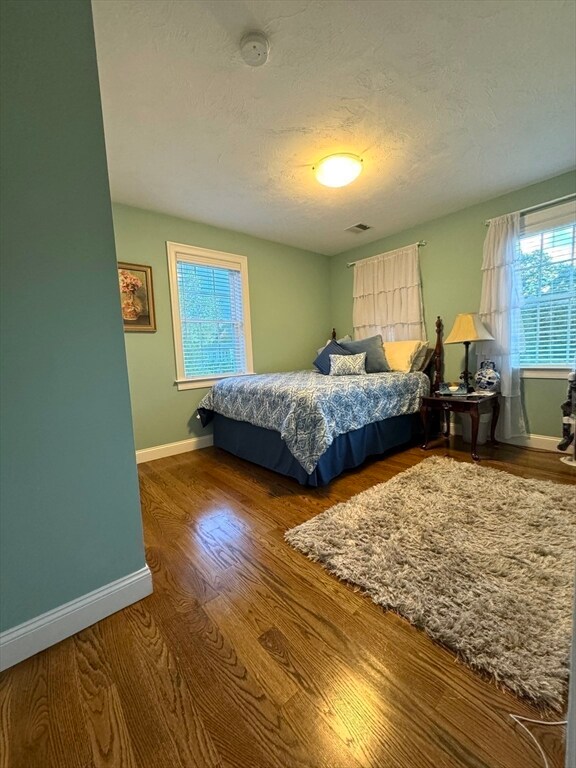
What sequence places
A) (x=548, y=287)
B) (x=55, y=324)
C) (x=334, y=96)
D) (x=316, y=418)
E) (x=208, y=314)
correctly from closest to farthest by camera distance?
(x=55, y=324), (x=334, y=96), (x=316, y=418), (x=548, y=287), (x=208, y=314)

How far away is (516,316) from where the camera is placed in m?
2.88

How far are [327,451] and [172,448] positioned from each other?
5.87 feet

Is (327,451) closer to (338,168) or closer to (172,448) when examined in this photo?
(172,448)

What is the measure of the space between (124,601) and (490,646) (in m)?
1.37

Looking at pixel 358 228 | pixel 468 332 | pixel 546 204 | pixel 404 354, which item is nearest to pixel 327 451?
pixel 404 354

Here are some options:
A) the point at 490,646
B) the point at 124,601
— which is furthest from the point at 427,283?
the point at 124,601

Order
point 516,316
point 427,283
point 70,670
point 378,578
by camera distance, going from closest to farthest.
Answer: point 70,670, point 378,578, point 516,316, point 427,283

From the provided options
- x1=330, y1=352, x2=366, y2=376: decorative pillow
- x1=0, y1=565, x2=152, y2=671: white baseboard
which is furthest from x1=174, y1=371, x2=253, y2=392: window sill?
x1=0, y1=565, x2=152, y2=671: white baseboard

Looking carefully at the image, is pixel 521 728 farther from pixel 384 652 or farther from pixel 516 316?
pixel 516 316

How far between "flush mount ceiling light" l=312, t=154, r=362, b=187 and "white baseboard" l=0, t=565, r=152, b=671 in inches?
106

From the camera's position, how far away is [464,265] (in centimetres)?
319

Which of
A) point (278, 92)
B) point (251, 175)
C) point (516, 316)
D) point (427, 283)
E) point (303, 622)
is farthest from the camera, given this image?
point (427, 283)

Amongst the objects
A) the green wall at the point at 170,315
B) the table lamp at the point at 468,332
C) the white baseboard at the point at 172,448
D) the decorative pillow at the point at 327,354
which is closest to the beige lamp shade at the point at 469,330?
the table lamp at the point at 468,332

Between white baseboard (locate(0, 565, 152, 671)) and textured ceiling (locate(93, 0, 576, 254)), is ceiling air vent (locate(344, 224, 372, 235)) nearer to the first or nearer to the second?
textured ceiling (locate(93, 0, 576, 254))
